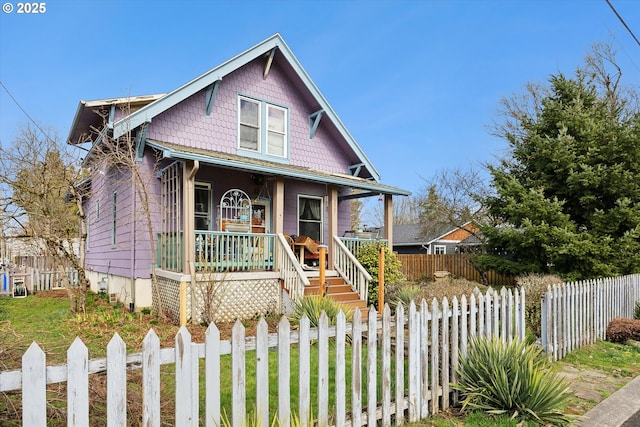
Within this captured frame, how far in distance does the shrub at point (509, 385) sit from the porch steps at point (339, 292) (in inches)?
232

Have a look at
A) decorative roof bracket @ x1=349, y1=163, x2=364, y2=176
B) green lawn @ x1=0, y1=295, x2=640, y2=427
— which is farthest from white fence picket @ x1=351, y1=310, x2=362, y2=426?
decorative roof bracket @ x1=349, y1=163, x2=364, y2=176

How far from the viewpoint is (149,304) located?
36.8 feet

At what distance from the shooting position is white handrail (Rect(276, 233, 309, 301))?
1012cm

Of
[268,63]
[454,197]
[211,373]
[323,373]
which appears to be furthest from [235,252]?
[454,197]

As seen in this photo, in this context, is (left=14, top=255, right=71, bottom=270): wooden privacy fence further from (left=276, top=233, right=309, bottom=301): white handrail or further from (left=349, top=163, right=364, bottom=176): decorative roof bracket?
(left=349, top=163, right=364, bottom=176): decorative roof bracket

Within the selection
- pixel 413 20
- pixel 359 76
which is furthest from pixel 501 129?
pixel 413 20

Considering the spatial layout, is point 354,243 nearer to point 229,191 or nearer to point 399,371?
point 229,191

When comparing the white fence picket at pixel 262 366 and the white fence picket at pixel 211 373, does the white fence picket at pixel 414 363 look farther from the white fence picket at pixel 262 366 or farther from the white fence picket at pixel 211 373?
the white fence picket at pixel 211 373

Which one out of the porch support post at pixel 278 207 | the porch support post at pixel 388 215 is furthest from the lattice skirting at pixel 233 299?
the porch support post at pixel 388 215

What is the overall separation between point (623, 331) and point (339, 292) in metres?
6.40

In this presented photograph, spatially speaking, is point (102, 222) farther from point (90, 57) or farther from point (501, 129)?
point (501, 129)

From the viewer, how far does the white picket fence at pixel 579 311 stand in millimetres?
6562

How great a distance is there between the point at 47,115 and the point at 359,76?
16.0 metres

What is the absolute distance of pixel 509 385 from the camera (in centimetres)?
439
